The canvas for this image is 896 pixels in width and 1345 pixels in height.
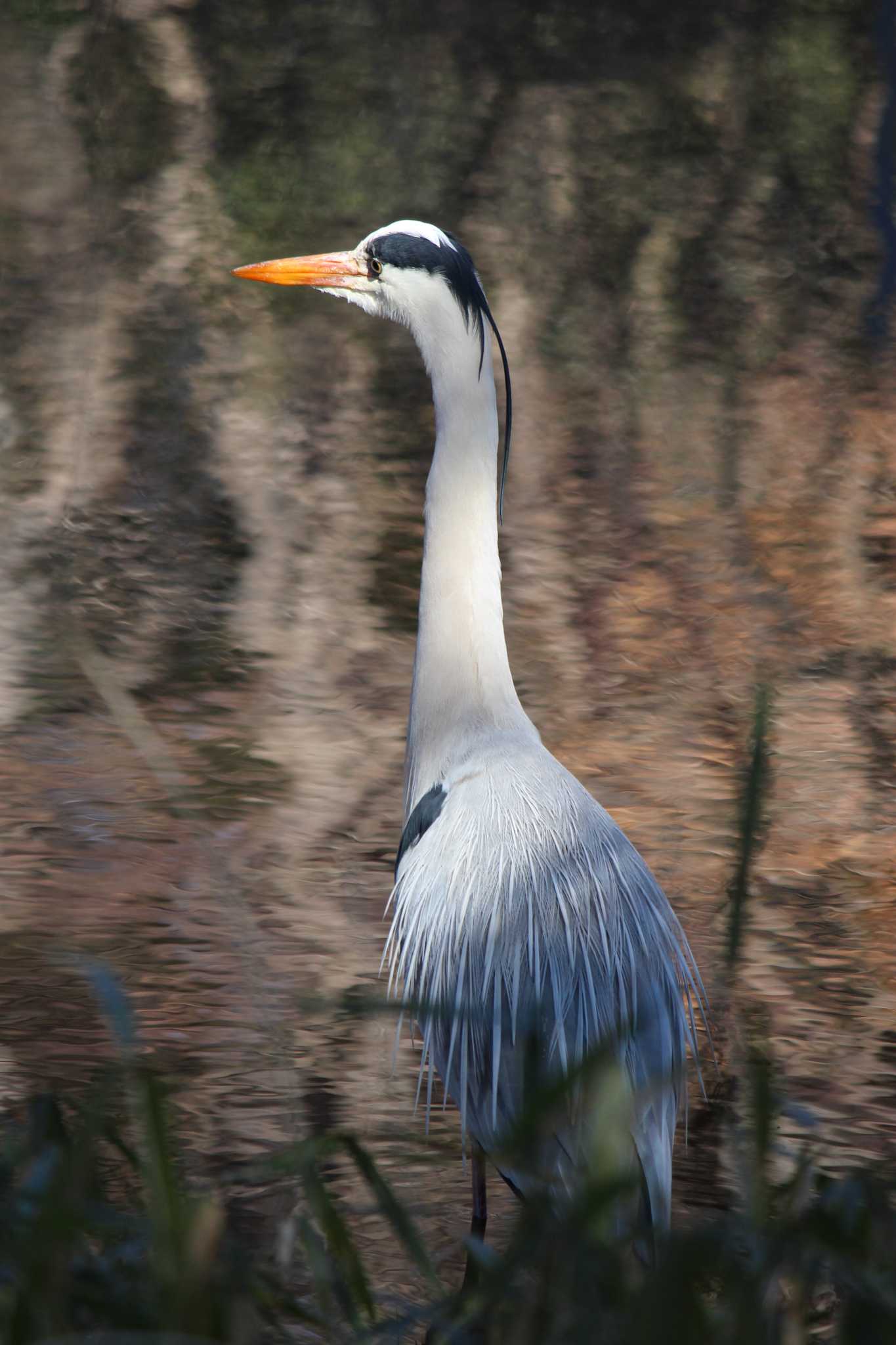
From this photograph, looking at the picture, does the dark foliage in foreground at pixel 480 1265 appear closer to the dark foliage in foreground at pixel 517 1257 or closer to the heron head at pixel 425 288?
the dark foliage in foreground at pixel 517 1257

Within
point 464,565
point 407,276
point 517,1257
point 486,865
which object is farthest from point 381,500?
point 517,1257

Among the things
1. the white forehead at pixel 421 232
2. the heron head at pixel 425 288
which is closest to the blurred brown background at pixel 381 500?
the heron head at pixel 425 288

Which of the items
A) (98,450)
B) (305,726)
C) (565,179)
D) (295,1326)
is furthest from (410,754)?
(565,179)

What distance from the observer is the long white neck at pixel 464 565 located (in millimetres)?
2768

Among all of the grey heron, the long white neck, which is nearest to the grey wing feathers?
the grey heron

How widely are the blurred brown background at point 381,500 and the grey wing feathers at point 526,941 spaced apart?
0.22 meters

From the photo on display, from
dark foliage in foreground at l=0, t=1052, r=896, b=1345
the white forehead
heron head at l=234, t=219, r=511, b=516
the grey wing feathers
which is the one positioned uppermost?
the white forehead

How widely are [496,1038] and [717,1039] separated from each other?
3.61ft

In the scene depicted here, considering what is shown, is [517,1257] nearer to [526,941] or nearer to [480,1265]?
[480,1265]

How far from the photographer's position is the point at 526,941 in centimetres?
240

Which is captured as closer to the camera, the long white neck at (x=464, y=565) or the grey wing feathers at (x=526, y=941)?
the grey wing feathers at (x=526, y=941)

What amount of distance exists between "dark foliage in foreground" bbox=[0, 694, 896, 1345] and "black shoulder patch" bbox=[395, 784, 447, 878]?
4.69 ft

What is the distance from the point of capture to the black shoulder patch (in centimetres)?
267

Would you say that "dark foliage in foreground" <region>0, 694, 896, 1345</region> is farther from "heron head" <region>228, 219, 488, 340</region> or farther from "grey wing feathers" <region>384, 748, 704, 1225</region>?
"heron head" <region>228, 219, 488, 340</region>
